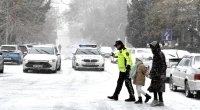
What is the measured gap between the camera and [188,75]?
1631cm

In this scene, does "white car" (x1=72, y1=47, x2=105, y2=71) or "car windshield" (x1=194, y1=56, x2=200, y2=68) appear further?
"white car" (x1=72, y1=47, x2=105, y2=71)

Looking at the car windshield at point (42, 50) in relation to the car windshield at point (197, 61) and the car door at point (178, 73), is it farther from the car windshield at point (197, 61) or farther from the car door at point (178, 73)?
the car windshield at point (197, 61)

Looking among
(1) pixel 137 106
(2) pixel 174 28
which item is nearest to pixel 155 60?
(1) pixel 137 106

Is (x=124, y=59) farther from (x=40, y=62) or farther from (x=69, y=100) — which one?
(x=40, y=62)

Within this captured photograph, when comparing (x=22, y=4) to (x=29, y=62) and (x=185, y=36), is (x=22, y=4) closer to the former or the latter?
(x=185, y=36)

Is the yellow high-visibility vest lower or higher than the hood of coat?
lower

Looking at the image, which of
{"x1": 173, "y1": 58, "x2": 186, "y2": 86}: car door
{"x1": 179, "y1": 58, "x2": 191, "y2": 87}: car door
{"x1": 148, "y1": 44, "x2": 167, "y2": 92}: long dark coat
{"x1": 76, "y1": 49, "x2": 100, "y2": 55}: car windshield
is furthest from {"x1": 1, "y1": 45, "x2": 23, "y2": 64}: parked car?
{"x1": 148, "y1": 44, "x2": 167, "y2": 92}: long dark coat

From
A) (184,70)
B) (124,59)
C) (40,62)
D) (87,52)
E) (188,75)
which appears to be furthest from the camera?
(87,52)

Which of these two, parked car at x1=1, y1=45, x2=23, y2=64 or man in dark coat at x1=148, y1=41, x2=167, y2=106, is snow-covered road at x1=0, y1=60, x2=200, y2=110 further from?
parked car at x1=1, y1=45, x2=23, y2=64

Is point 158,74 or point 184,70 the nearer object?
point 158,74

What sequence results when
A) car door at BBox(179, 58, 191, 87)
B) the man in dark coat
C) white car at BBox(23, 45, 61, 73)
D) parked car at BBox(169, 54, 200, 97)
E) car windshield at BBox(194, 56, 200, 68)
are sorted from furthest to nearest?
white car at BBox(23, 45, 61, 73) → car door at BBox(179, 58, 191, 87) → car windshield at BBox(194, 56, 200, 68) → parked car at BBox(169, 54, 200, 97) → the man in dark coat

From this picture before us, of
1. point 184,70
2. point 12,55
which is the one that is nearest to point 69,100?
point 184,70

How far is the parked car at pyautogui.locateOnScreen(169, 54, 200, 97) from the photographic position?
51.3 feet

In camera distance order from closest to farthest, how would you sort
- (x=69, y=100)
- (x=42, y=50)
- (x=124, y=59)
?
1. (x=69, y=100)
2. (x=124, y=59)
3. (x=42, y=50)
